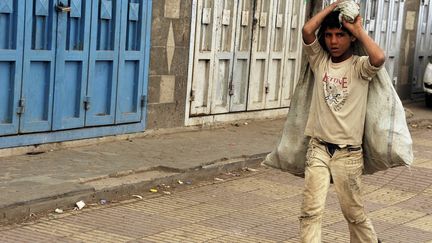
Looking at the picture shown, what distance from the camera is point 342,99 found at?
19.7 feet

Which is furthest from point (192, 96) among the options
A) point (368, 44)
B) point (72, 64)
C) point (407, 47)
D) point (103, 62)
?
point (407, 47)

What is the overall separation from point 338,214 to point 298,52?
672 centimetres

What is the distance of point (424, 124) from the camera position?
1617 centimetres

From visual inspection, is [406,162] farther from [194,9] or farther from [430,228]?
[194,9]

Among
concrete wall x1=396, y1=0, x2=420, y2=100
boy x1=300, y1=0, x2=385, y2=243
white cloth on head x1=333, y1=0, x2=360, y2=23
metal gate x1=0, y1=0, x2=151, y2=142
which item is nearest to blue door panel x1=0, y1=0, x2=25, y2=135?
metal gate x1=0, y1=0, x2=151, y2=142

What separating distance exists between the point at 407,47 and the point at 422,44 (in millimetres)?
920

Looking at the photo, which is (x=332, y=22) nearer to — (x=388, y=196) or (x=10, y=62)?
(x=388, y=196)

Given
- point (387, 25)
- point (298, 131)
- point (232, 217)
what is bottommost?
point (232, 217)

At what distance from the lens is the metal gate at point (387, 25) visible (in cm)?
1702

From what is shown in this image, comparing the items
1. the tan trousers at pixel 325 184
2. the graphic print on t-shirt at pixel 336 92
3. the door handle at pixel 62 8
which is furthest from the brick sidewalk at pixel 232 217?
the door handle at pixel 62 8

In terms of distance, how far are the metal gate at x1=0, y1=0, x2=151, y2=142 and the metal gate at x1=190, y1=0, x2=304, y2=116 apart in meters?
1.39

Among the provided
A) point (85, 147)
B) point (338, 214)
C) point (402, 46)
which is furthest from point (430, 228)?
point (402, 46)

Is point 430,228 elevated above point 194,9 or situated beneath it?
situated beneath

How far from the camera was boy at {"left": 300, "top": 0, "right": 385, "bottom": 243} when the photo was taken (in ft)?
19.6
